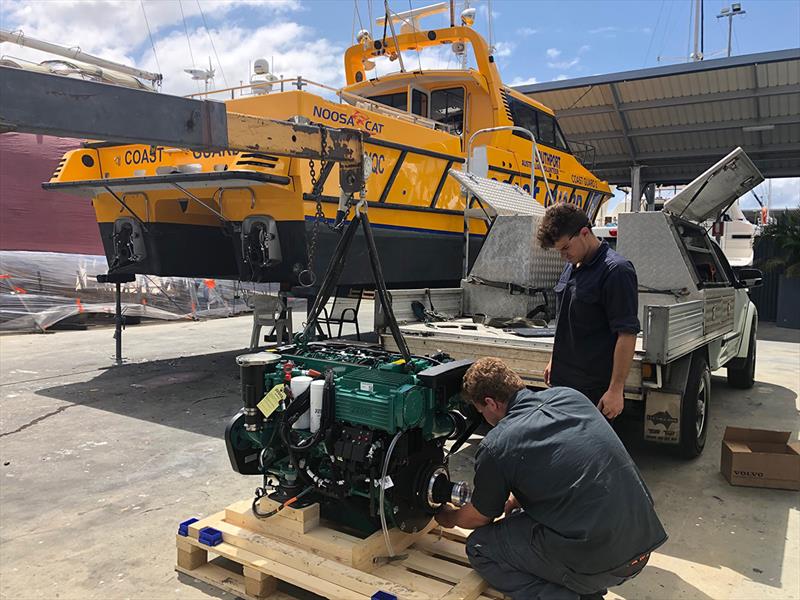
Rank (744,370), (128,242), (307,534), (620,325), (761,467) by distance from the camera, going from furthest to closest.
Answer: (128,242), (744,370), (761,467), (620,325), (307,534)

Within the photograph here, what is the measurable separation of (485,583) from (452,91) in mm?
7818

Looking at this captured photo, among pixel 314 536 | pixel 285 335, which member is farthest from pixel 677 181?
pixel 314 536

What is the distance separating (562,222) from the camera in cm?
316

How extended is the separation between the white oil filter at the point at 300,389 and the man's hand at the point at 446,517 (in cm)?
77

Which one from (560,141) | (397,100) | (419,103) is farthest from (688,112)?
(397,100)

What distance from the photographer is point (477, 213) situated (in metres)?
7.97

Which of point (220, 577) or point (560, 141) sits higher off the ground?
point (560, 141)

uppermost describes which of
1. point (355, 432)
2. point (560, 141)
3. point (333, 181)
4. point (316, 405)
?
point (560, 141)

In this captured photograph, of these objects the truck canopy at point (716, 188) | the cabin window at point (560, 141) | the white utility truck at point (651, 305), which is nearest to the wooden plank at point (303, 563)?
the white utility truck at point (651, 305)

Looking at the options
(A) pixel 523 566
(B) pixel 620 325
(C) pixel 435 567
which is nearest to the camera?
(A) pixel 523 566

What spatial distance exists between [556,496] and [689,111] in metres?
13.5

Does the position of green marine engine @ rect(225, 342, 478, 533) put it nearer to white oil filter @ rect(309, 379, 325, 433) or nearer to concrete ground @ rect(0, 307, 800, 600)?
white oil filter @ rect(309, 379, 325, 433)

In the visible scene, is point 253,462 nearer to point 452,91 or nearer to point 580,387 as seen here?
point 580,387

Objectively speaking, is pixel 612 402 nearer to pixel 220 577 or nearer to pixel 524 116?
pixel 220 577
